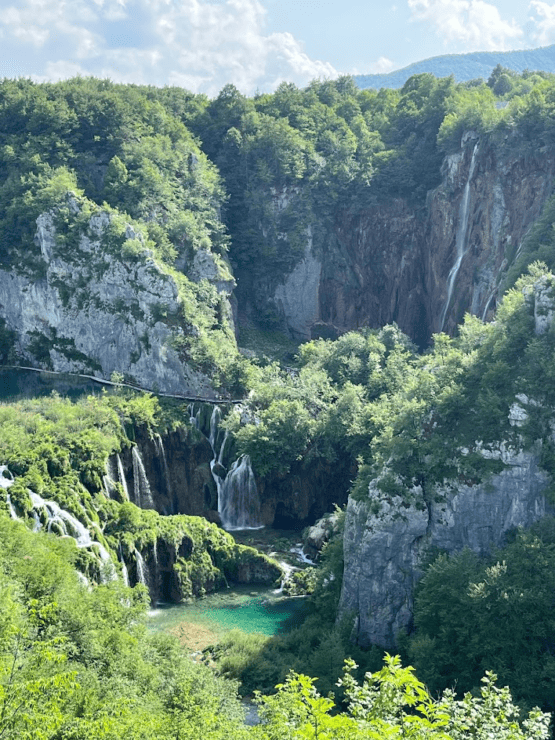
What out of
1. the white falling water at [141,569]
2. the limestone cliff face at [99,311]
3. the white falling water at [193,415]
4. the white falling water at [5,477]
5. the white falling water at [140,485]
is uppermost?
the limestone cliff face at [99,311]

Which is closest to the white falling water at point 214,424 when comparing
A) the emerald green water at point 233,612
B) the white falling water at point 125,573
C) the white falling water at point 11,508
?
the emerald green water at point 233,612

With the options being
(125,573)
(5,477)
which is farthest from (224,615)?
(5,477)

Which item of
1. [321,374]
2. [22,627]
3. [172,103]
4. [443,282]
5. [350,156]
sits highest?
[172,103]

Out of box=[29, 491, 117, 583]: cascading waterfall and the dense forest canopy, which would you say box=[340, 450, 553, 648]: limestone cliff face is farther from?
box=[29, 491, 117, 583]: cascading waterfall

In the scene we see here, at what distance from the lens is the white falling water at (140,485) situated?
43000 mm

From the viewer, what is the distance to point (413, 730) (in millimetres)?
12672

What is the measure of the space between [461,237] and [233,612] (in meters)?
38.3

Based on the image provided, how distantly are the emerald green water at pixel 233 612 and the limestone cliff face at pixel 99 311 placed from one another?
1794 centimetres

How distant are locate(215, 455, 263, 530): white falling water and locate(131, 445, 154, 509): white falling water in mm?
4543

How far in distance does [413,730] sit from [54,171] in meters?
54.8

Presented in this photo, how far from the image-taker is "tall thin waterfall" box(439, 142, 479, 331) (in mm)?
62188

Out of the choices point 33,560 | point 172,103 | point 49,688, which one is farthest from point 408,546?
point 172,103

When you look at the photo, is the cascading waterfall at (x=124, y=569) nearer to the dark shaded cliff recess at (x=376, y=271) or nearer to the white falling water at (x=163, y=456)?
the white falling water at (x=163, y=456)

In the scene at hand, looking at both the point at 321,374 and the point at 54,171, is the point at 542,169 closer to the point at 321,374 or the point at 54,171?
the point at 321,374
